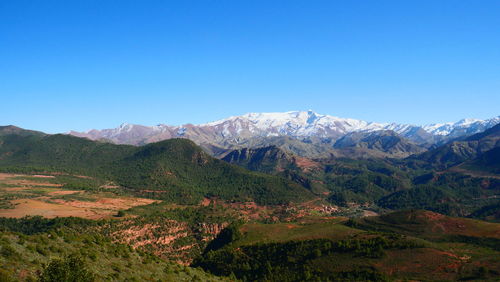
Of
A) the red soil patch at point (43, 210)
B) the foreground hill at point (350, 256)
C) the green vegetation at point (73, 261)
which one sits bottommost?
the foreground hill at point (350, 256)

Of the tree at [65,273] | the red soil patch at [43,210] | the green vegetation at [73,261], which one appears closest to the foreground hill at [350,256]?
the green vegetation at [73,261]

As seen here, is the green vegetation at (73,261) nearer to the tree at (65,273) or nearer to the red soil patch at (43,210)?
the tree at (65,273)

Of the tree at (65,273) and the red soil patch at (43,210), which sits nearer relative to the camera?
the tree at (65,273)

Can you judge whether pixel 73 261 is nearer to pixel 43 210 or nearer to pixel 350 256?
pixel 350 256

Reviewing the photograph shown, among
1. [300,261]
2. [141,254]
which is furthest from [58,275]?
[300,261]

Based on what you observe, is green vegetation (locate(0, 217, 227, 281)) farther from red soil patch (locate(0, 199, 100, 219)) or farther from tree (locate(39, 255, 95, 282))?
red soil patch (locate(0, 199, 100, 219))

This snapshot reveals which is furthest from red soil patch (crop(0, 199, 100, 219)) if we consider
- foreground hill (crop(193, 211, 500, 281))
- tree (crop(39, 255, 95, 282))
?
tree (crop(39, 255, 95, 282))

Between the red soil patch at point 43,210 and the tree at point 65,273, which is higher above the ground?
the tree at point 65,273

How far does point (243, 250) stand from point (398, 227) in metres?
99.1

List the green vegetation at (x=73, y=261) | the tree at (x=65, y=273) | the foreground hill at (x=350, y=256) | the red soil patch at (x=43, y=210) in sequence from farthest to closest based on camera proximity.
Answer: the red soil patch at (x=43, y=210)
the foreground hill at (x=350, y=256)
the green vegetation at (x=73, y=261)
the tree at (x=65, y=273)

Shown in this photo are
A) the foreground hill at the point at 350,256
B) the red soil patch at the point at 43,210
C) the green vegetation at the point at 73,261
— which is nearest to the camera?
the green vegetation at the point at 73,261

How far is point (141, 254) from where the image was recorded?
70625 mm

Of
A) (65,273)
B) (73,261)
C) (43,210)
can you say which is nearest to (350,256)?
(73,261)

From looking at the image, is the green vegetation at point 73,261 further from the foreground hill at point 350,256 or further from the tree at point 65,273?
the foreground hill at point 350,256
